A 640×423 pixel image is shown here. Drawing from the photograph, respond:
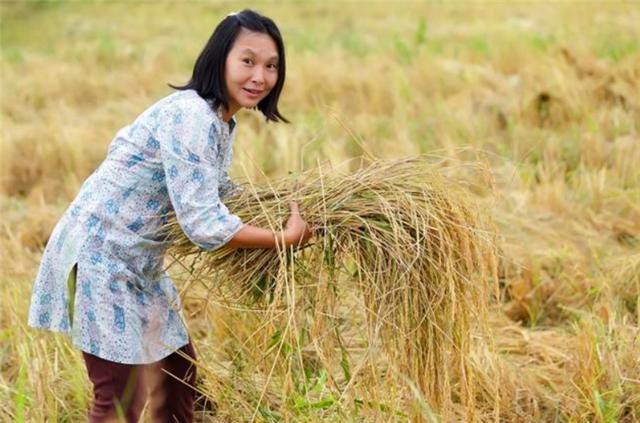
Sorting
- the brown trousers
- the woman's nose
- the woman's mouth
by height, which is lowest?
the brown trousers

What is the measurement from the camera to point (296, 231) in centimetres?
192

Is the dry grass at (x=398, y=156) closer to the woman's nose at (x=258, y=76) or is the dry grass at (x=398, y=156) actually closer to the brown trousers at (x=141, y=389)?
the brown trousers at (x=141, y=389)

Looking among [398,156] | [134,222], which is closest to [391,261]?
[134,222]

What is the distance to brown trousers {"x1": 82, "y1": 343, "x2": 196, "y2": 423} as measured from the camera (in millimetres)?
2027

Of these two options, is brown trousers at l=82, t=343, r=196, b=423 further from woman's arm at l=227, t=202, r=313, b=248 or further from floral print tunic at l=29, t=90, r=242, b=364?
woman's arm at l=227, t=202, r=313, b=248

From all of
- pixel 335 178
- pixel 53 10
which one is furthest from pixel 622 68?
pixel 53 10

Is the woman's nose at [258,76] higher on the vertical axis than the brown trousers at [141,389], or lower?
higher

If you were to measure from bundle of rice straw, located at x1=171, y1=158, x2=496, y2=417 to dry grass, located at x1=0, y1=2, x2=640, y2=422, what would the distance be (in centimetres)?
3

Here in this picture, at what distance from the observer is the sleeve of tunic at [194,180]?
1873 millimetres

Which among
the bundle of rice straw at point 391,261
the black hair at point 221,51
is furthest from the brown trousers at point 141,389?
the black hair at point 221,51

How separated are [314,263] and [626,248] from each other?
1.71 meters

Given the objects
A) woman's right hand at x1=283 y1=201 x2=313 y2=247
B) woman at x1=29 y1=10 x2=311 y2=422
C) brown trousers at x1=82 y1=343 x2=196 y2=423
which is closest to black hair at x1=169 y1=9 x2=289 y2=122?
woman at x1=29 y1=10 x2=311 y2=422

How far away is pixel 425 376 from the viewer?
6.61 ft

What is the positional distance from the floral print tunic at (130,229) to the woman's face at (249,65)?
77mm
